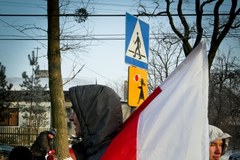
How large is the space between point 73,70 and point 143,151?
10205mm

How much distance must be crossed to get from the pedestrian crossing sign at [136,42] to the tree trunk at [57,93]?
5.30 metres

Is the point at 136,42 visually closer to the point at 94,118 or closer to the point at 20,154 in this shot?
the point at 20,154

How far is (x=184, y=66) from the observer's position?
2318 millimetres

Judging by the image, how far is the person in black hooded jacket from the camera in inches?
90.1

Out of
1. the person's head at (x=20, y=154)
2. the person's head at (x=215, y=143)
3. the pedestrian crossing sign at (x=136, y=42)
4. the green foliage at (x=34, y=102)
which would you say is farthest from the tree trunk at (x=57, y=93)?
the green foliage at (x=34, y=102)

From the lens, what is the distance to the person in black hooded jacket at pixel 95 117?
2.29 m

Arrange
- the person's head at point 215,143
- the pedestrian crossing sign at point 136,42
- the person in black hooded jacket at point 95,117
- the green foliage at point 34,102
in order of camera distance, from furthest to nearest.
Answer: the green foliage at point 34,102 < the pedestrian crossing sign at point 136,42 < the person's head at point 215,143 < the person in black hooded jacket at point 95,117

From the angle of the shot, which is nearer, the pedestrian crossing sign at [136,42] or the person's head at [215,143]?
the person's head at [215,143]

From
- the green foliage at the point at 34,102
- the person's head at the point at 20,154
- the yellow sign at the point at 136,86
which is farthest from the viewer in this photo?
the green foliage at the point at 34,102

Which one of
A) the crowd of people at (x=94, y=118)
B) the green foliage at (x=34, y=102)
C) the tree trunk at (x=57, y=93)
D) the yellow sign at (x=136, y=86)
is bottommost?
the green foliage at (x=34, y=102)

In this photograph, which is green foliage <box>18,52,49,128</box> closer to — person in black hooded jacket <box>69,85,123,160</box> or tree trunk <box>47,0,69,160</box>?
tree trunk <box>47,0,69,160</box>

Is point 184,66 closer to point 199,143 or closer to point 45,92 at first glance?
point 199,143

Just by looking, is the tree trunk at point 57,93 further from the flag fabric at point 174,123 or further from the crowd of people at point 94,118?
the flag fabric at point 174,123

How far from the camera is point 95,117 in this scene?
91.1 inches
